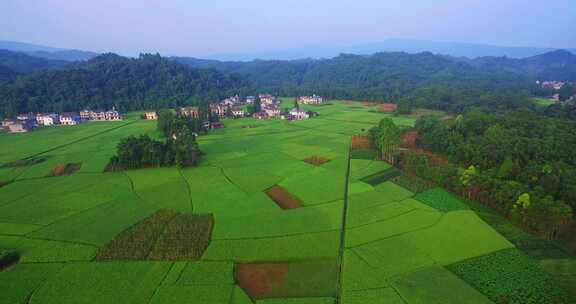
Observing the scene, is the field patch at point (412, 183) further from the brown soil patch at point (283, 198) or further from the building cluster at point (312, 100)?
the building cluster at point (312, 100)

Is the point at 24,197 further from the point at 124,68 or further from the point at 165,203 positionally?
the point at 124,68

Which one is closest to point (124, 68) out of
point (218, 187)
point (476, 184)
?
point (218, 187)

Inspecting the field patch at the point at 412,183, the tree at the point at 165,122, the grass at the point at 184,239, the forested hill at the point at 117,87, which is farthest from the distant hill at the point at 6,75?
the field patch at the point at 412,183

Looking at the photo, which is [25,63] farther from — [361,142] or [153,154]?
[361,142]

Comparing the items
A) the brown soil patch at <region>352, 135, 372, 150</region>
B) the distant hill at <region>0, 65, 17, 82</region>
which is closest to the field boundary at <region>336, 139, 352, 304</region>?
the brown soil patch at <region>352, 135, 372, 150</region>

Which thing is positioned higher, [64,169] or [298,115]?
[298,115]

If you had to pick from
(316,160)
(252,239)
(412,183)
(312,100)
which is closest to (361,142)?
(316,160)
